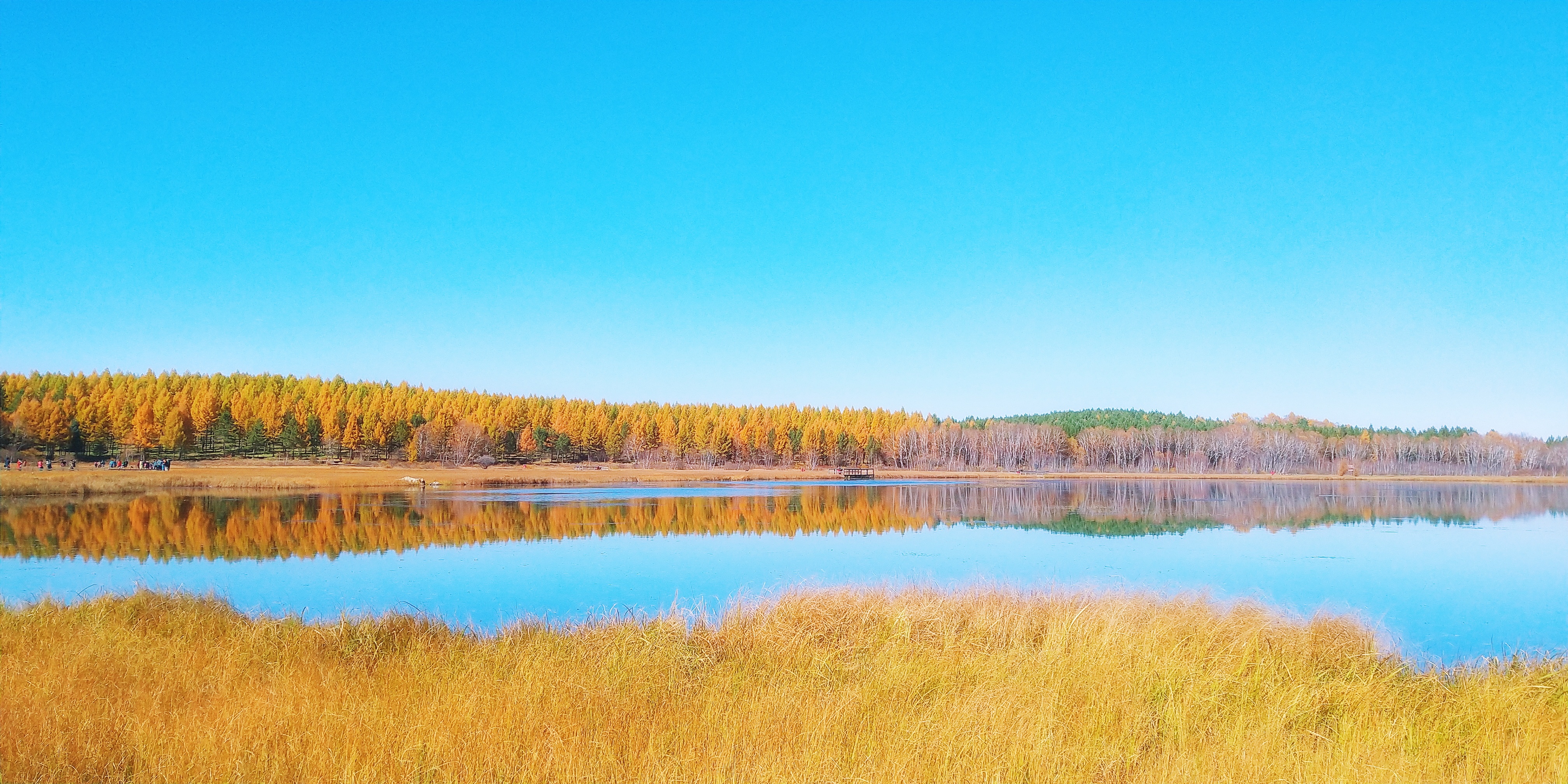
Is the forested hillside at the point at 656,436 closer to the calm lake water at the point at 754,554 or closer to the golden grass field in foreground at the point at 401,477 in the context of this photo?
the golden grass field in foreground at the point at 401,477

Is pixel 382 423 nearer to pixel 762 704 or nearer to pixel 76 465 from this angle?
pixel 76 465

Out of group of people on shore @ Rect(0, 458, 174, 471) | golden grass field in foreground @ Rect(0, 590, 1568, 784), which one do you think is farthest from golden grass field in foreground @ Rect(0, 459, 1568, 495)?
golden grass field in foreground @ Rect(0, 590, 1568, 784)

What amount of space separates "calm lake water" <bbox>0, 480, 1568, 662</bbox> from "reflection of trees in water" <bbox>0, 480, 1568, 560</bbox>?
0.73 ft

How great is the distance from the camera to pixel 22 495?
41750 millimetres

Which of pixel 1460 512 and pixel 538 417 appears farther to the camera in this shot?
pixel 538 417

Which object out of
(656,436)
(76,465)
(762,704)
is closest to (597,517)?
(762,704)

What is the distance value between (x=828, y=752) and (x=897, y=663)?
2.87m

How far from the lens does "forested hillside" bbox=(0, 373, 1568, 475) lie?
8675 centimetres

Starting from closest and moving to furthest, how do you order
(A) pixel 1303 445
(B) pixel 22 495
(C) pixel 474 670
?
(C) pixel 474 670
(B) pixel 22 495
(A) pixel 1303 445

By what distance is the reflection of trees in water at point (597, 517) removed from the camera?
26500 millimetres

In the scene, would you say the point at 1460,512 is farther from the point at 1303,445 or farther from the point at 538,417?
the point at 538,417

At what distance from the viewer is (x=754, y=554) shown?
81.7ft

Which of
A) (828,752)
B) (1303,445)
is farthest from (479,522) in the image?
(1303,445)

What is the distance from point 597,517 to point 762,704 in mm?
29596
